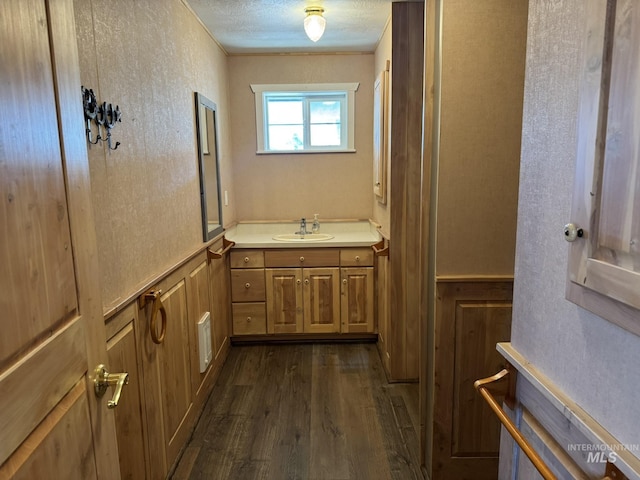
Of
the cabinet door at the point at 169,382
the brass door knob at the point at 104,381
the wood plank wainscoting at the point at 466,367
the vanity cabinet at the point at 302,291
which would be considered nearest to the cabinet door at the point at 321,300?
the vanity cabinet at the point at 302,291

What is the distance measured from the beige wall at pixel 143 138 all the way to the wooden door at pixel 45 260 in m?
0.54

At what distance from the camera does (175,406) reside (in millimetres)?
2117

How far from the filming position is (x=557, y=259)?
3.08 ft

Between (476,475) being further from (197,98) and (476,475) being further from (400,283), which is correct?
(197,98)

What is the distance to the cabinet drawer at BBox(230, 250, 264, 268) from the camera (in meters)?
3.41

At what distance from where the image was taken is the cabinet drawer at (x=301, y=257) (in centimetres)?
342

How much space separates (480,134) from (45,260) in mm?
1602

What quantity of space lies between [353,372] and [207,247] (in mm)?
1367

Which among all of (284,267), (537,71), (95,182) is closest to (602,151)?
(537,71)

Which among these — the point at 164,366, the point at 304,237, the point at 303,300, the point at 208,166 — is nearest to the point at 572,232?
the point at 164,366

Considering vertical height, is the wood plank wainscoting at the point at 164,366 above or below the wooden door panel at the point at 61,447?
below

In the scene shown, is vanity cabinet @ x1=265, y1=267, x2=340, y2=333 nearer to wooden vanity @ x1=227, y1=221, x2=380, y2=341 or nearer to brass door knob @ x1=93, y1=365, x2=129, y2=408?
wooden vanity @ x1=227, y1=221, x2=380, y2=341

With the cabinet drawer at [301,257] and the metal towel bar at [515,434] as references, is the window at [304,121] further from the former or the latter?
the metal towel bar at [515,434]

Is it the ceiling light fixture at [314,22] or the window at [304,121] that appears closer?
the ceiling light fixture at [314,22]
